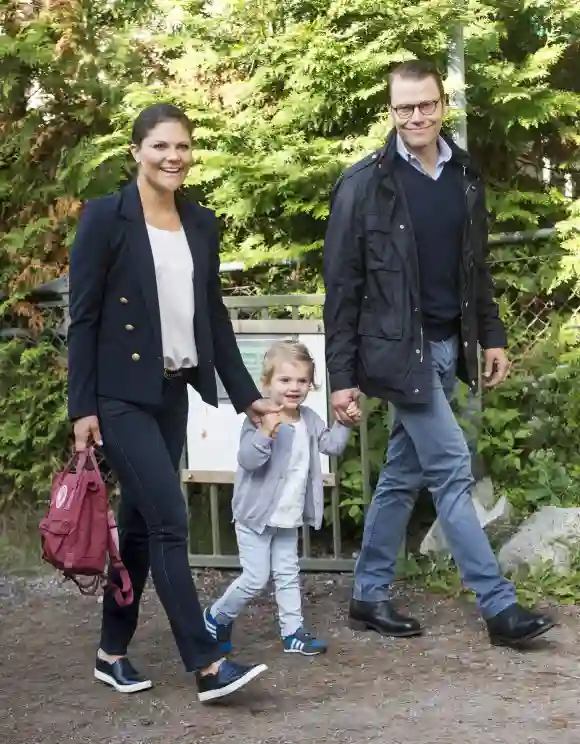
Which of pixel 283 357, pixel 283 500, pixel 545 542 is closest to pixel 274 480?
pixel 283 500

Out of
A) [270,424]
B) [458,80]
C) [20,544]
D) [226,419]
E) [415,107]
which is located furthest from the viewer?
[20,544]

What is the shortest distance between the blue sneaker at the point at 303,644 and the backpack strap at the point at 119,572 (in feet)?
2.32

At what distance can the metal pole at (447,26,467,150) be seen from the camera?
5.85 metres

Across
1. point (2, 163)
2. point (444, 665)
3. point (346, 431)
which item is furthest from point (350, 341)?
point (2, 163)

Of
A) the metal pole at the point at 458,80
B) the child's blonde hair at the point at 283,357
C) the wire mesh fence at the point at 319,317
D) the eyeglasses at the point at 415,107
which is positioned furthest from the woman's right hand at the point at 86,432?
the metal pole at the point at 458,80

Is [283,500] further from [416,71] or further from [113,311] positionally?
[416,71]

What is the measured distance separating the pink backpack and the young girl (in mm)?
662

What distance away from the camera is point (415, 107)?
408 centimetres

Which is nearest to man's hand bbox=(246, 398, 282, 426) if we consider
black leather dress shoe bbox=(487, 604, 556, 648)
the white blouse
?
the white blouse

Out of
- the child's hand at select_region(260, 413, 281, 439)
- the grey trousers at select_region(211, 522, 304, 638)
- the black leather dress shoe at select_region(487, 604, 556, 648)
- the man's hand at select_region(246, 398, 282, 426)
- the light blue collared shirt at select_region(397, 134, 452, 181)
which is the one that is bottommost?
the black leather dress shoe at select_region(487, 604, 556, 648)

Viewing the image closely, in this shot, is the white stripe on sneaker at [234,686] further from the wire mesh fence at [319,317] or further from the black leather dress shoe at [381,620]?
the wire mesh fence at [319,317]

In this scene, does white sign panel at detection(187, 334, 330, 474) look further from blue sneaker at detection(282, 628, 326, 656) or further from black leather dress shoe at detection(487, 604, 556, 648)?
black leather dress shoe at detection(487, 604, 556, 648)

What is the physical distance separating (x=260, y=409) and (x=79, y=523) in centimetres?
75

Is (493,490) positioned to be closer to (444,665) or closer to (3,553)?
(444,665)
